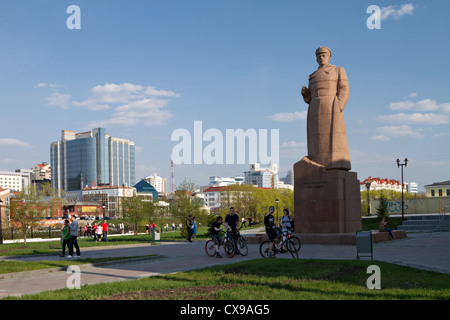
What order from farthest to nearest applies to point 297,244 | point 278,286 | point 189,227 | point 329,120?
point 189,227 → point 329,120 → point 297,244 → point 278,286

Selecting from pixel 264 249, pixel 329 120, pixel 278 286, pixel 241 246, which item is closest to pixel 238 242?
pixel 241 246

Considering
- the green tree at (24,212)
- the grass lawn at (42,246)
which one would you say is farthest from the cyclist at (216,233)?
the green tree at (24,212)

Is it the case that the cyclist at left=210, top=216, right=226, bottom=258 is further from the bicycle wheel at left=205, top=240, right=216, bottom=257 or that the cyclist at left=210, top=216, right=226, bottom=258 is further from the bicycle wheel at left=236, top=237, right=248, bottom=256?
the bicycle wheel at left=236, top=237, right=248, bottom=256

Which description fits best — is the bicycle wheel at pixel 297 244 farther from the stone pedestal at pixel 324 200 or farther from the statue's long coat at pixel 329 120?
the statue's long coat at pixel 329 120

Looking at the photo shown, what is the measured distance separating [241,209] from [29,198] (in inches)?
1624

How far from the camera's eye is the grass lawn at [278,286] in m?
8.30

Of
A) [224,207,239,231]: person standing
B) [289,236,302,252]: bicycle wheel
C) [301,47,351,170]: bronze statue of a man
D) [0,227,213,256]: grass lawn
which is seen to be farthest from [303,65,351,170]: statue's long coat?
[0,227,213,256]: grass lawn

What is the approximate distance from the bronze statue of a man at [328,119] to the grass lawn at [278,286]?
1144 cm

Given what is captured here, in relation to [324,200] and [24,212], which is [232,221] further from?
[24,212]

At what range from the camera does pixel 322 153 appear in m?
23.5

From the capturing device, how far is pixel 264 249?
665 inches

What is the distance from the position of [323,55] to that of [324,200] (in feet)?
25.4
